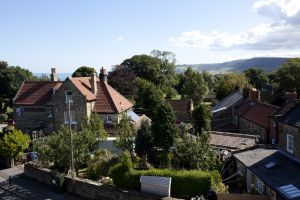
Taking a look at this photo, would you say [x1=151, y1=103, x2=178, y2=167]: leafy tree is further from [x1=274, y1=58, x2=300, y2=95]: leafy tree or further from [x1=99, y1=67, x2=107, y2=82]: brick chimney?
[x1=274, y1=58, x2=300, y2=95]: leafy tree

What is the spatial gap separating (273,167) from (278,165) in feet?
1.69

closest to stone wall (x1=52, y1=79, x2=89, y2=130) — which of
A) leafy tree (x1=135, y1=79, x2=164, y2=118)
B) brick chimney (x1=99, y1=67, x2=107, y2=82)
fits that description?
brick chimney (x1=99, y1=67, x2=107, y2=82)

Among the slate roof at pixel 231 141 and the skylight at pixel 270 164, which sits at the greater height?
the skylight at pixel 270 164

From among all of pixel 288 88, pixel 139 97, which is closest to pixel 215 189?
pixel 139 97

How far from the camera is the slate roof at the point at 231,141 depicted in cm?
3503

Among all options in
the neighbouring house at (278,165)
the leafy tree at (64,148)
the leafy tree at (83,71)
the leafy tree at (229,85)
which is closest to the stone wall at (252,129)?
the neighbouring house at (278,165)

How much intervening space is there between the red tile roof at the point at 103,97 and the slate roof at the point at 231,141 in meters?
11.7

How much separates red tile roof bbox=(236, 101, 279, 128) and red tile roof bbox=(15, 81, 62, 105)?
25.2 metres

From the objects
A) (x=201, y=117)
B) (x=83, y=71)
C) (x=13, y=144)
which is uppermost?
(x=83, y=71)

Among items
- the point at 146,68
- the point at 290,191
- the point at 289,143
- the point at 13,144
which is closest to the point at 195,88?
the point at 146,68

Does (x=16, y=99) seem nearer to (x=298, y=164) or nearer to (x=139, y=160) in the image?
(x=139, y=160)

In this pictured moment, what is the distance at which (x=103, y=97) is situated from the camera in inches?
1702

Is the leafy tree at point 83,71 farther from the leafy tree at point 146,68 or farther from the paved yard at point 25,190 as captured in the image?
the paved yard at point 25,190

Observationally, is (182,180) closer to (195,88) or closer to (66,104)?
(66,104)
